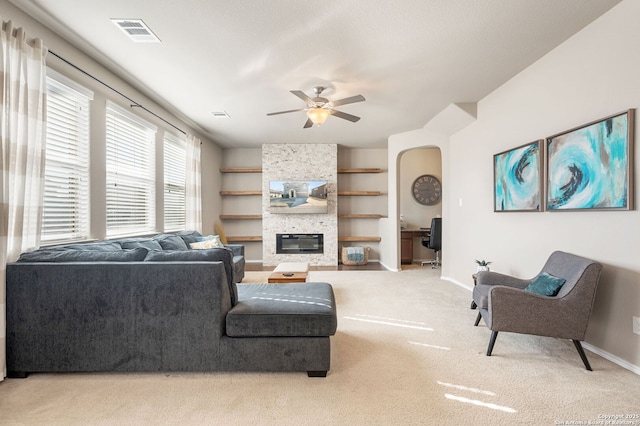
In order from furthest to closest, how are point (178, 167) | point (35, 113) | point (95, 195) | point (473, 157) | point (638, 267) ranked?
1. point (178, 167)
2. point (473, 157)
3. point (95, 195)
4. point (35, 113)
5. point (638, 267)

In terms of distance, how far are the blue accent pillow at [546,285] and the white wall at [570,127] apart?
0.32 meters

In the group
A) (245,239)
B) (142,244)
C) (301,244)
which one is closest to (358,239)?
(301,244)

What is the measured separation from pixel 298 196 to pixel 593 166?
5.21 m

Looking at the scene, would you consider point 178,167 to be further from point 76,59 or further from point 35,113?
point 35,113

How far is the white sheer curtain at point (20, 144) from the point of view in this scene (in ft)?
7.10

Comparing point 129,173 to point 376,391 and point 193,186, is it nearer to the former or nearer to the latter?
point 193,186

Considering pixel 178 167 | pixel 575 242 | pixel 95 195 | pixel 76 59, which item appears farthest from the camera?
pixel 178 167

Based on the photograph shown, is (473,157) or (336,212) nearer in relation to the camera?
(473,157)

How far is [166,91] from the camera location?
404cm

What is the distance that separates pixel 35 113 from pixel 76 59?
925 millimetres

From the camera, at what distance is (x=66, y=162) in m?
2.92

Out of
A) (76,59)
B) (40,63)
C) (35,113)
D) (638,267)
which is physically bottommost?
(638,267)

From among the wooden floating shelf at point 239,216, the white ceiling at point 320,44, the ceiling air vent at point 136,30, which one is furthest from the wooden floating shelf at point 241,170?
the ceiling air vent at point 136,30

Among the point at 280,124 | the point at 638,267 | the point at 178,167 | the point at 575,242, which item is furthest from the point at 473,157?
the point at 178,167
